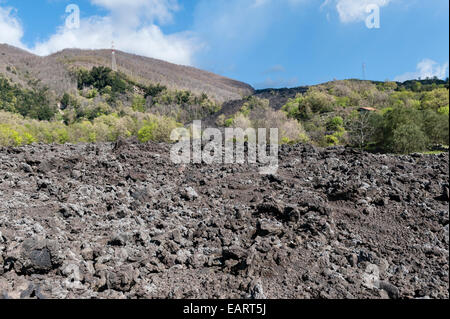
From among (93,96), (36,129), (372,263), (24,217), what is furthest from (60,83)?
(372,263)

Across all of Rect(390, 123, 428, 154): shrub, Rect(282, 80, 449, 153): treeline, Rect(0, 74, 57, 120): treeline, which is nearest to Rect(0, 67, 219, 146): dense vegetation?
Rect(0, 74, 57, 120): treeline

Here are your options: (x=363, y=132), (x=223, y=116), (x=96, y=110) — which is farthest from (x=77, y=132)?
(x=96, y=110)

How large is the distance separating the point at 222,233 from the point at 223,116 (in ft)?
125

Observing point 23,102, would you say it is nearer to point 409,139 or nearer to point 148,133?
point 148,133

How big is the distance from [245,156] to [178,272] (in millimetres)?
9544

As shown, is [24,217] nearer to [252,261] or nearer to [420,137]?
[252,261]

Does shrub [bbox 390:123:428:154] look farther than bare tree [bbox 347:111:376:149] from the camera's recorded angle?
No

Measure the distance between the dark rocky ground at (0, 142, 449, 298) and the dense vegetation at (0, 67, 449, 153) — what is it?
3.15m

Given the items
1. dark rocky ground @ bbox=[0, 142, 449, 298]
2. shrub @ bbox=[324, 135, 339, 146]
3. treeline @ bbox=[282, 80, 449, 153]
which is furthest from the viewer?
shrub @ bbox=[324, 135, 339, 146]

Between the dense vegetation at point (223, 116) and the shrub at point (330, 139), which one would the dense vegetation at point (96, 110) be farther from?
the shrub at point (330, 139)

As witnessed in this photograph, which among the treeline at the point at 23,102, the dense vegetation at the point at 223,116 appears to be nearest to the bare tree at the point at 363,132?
the dense vegetation at the point at 223,116

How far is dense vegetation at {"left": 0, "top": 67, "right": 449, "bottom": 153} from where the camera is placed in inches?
675

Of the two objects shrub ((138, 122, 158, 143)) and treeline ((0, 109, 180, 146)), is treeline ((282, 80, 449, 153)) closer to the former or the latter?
treeline ((0, 109, 180, 146))

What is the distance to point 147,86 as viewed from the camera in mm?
70188
